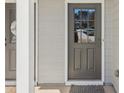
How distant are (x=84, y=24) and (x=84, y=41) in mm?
462

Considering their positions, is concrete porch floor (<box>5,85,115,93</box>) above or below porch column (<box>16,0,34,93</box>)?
below

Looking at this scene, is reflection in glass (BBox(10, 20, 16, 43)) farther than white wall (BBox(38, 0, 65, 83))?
No

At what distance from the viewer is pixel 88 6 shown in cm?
741

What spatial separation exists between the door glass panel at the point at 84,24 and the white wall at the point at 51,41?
390mm

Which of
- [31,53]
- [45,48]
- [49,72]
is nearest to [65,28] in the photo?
[45,48]

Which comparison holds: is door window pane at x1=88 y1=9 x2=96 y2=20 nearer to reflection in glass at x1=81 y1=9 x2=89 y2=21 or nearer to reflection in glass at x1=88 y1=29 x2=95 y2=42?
reflection in glass at x1=81 y1=9 x2=89 y2=21

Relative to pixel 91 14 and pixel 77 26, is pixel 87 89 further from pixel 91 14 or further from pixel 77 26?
pixel 91 14

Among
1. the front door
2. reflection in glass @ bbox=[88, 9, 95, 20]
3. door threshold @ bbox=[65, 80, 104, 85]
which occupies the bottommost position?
door threshold @ bbox=[65, 80, 104, 85]

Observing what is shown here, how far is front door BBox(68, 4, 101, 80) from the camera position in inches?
290

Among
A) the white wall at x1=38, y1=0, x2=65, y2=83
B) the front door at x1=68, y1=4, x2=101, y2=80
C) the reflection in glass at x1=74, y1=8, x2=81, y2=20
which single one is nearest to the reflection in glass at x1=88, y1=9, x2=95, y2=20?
the front door at x1=68, y1=4, x2=101, y2=80

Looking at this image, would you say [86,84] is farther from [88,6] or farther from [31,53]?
[31,53]

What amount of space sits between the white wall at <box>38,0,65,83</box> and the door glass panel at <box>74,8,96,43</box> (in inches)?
15.3

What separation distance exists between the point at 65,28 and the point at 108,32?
3.77 feet

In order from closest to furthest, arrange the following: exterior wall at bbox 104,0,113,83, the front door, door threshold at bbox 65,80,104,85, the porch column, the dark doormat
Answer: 1. the porch column
2. the dark doormat
3. door threshold at bbox 65,80,104,85
4. exterior wall at bbox 104,0,113,83
5. the front door
